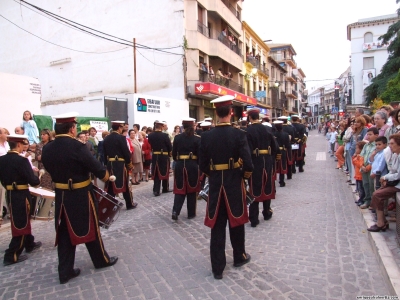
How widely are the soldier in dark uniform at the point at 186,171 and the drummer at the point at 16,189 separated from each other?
2679mm

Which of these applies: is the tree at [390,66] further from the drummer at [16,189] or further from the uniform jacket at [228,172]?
the drummer at [16,189]

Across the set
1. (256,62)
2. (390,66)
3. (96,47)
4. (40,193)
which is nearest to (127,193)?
(40,193)

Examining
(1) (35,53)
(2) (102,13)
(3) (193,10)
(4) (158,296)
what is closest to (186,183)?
(4) (158,296)

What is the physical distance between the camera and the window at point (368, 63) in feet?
179

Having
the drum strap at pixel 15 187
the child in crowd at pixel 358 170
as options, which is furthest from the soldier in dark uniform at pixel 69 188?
the child in crowd at pixel 358 170

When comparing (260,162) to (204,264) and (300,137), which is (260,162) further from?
(300,137)

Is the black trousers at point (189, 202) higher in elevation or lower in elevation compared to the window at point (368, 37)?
lower

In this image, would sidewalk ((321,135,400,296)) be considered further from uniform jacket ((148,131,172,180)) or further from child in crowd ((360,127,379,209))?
uniform jacket ((148,131,172,180))

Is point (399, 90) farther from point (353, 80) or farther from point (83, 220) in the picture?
point (353, 80)

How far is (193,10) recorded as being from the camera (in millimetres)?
22859

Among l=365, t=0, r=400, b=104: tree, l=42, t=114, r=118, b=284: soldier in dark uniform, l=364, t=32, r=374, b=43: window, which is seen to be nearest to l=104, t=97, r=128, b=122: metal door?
l=42, t=114, r=118, b=284: soldier in dark uniform

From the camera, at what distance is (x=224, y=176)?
445 cm

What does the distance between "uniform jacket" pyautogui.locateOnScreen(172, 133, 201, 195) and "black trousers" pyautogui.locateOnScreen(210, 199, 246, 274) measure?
8.33ft

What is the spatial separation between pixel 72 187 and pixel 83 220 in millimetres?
427
